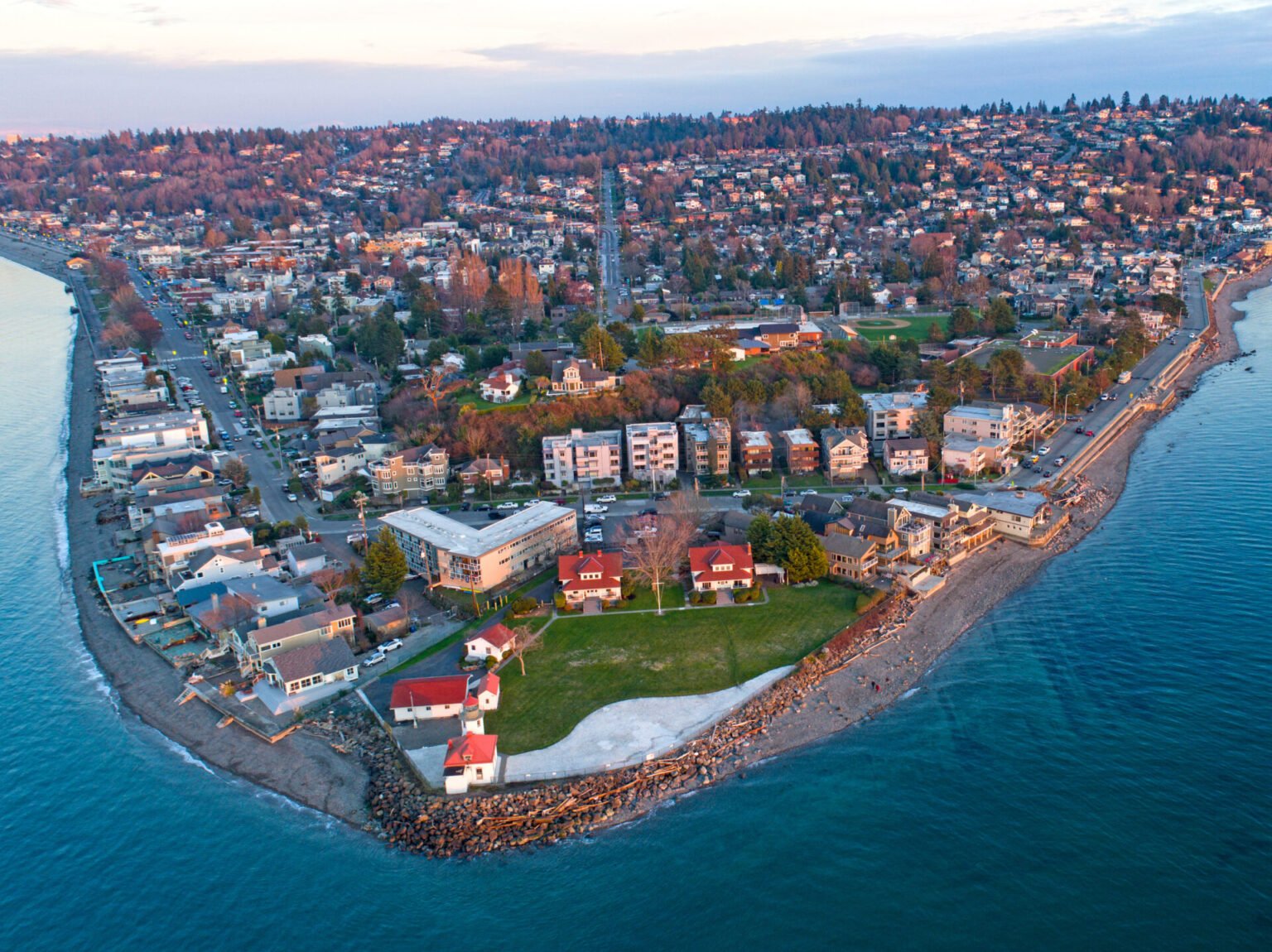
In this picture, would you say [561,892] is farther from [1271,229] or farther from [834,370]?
[1271,229]

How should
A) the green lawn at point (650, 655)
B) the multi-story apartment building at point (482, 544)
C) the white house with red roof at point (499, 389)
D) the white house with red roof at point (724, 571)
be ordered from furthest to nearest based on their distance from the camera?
the white house with red roof at point (499, 389), the multi-story apartment building at point (482, 544), the white house with red roof at point (724, 571), the green lawn at point (650, 655)

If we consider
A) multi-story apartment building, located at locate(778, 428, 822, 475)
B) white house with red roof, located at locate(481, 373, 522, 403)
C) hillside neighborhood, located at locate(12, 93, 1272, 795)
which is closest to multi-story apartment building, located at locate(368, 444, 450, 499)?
hillside neighborhood, located at locate(12, 93, 1272, 795)

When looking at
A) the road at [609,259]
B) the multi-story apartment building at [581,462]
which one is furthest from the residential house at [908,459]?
the road at [609,259]

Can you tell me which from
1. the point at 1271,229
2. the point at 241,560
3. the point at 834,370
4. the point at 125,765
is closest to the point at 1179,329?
the point at 834,370

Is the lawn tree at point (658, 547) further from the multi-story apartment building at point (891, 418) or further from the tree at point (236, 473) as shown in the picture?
the tree at point (236, 473)

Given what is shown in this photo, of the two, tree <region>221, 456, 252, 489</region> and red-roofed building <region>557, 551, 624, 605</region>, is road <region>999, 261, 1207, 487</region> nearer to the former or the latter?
red-roofed building <region>557, 551, 624, 605</region>

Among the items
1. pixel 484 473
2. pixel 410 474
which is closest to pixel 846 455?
pixel 484 473
